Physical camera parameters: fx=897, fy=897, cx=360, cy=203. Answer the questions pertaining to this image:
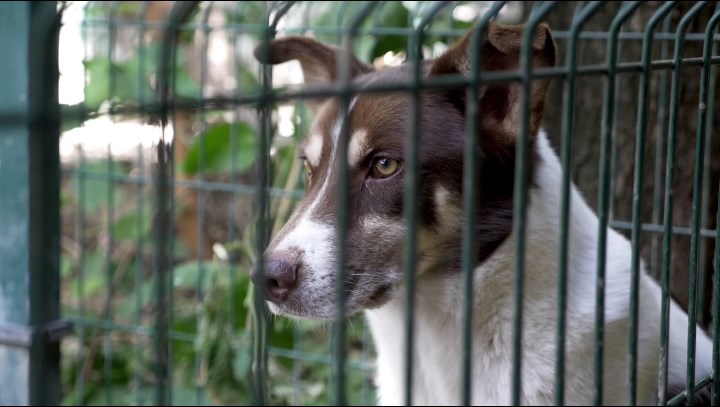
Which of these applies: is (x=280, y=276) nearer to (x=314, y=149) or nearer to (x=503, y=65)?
(x=314, y=149)

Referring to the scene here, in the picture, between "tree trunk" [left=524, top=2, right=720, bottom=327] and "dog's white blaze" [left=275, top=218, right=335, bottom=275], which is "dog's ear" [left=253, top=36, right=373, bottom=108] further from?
"tree trunk" [left=524, top=2, right=720, bottom=327]

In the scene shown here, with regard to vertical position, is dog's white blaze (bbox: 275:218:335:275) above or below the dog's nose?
above

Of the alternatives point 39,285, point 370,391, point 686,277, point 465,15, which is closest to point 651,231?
point 686,277

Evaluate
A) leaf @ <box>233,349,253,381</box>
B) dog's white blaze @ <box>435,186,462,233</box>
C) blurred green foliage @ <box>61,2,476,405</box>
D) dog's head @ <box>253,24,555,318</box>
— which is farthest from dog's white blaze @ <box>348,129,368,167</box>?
leaf @ <box>233,349,253,381</box>

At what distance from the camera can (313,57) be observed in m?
2.75

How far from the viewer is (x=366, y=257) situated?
2250 mm

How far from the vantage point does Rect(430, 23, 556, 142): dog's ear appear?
190 cm

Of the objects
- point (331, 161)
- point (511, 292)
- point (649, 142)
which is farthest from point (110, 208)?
point (649, 142)

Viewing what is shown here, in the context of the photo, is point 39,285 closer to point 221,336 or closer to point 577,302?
point 577,302

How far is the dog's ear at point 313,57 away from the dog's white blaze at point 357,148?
36cm

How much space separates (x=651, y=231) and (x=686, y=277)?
0.25 meters

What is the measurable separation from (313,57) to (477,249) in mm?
820

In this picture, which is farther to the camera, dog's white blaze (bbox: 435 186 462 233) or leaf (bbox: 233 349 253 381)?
leaf (bbox: 233 349 253 381)

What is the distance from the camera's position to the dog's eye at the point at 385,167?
229cm
